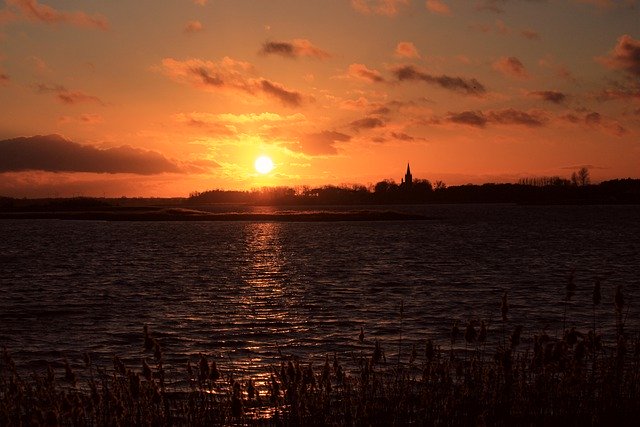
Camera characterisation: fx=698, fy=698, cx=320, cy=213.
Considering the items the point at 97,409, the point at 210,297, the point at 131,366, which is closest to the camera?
Result: the point at 97,409

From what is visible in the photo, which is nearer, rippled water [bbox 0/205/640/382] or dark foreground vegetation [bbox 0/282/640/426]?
dark foreground vegetation [bbox 0/282/640/426]

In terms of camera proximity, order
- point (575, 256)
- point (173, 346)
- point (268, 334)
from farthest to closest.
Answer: point (575, 256) < point (268, 334) < point (173, 346)

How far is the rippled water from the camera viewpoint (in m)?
26.3

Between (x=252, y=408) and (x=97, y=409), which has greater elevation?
(x=97, y=409)

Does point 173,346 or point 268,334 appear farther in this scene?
point 268,334

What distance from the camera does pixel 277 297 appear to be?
4219cm

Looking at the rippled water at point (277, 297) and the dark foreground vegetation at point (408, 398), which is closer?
the dark foreground vegetation at point (408, 398)

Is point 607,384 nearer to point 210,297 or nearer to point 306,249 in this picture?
point 210,297

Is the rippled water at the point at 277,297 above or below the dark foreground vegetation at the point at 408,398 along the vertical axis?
below

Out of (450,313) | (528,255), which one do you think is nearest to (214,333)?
(450,313)

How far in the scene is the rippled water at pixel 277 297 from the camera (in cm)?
2633

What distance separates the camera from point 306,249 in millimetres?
89375

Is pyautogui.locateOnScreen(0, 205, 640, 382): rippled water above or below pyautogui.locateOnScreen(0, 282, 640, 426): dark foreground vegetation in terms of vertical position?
below

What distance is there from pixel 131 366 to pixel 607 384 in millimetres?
13990
